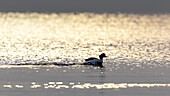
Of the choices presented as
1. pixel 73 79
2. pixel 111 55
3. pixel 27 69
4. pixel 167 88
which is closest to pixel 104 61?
pixel 111 55

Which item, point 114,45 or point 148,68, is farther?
point 114,45

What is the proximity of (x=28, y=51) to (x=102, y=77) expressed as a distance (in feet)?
81.1

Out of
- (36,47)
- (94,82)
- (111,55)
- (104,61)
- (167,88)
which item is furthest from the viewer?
(36,47)

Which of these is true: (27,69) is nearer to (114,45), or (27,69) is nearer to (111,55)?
(111,55)

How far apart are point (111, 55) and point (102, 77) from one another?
1992cm

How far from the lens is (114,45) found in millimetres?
87562

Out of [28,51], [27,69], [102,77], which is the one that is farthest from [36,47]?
[102,77]

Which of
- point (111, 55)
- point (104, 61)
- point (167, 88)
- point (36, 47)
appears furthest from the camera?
point (36, 47)

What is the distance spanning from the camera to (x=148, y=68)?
195 ft

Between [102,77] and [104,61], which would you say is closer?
[102,77]

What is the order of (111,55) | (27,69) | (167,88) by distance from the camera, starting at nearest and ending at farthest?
(167,88) < (27,69) < (111,55)

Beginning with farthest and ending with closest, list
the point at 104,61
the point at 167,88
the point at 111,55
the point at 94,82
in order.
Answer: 1. the point at 111,55
2. the point at 104,61
3. the point at 94,82
4. the point at 167,88

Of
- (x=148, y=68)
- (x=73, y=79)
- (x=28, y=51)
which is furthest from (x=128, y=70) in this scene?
(x=28, y=51)

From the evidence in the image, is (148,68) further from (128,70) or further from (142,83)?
(142,83)
